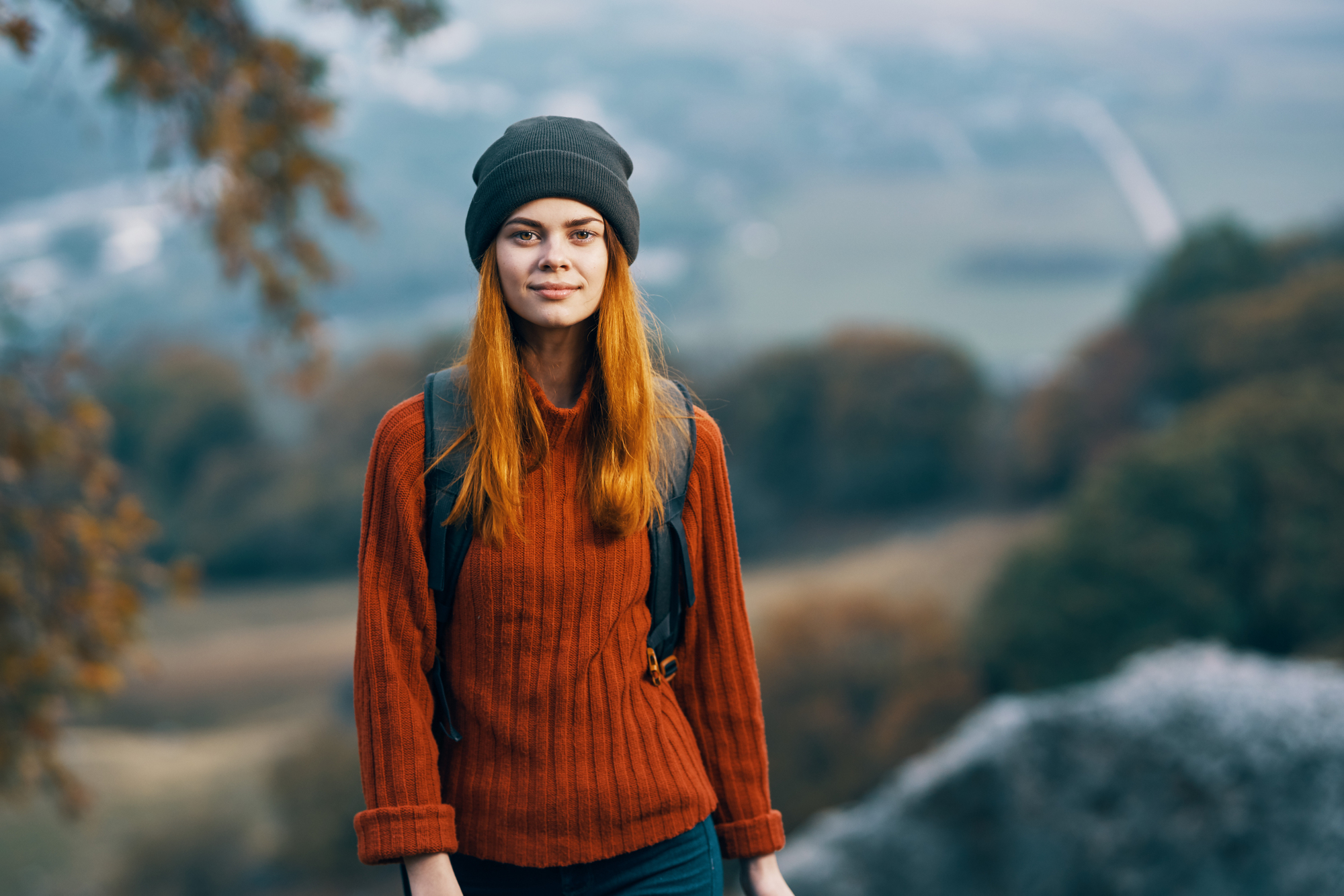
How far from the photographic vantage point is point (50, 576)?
424 centimetres

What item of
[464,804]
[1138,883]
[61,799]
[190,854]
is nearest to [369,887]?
[190,854]

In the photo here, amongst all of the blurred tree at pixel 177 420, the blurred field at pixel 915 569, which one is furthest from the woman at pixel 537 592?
the blurred tree at pixel 177 420

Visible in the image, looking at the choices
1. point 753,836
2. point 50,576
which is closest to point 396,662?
point 753,836

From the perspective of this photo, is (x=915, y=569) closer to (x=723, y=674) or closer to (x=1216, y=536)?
(x=1216, y=536)

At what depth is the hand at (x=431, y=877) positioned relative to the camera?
1474 mm

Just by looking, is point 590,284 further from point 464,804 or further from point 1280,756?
point 1280,756

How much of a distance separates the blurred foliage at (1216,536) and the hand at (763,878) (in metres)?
6.99

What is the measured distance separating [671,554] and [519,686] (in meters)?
0.30

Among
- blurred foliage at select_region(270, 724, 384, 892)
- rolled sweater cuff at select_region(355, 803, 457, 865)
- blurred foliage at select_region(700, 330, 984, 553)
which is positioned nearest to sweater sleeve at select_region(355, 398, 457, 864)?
rolled sweater cuff at select_region(355, 803, 457, 865)

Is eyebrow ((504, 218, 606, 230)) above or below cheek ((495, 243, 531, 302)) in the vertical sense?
above

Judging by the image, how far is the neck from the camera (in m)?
1.63

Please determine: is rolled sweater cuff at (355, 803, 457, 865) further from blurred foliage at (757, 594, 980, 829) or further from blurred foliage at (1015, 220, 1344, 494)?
blurred foliage at (1015, 220, 1344, 494)

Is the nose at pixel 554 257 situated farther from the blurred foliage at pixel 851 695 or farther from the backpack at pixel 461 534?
the blurred foliage at pixel 851 695

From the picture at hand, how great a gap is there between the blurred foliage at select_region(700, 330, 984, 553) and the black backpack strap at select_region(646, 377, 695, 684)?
10.7m
